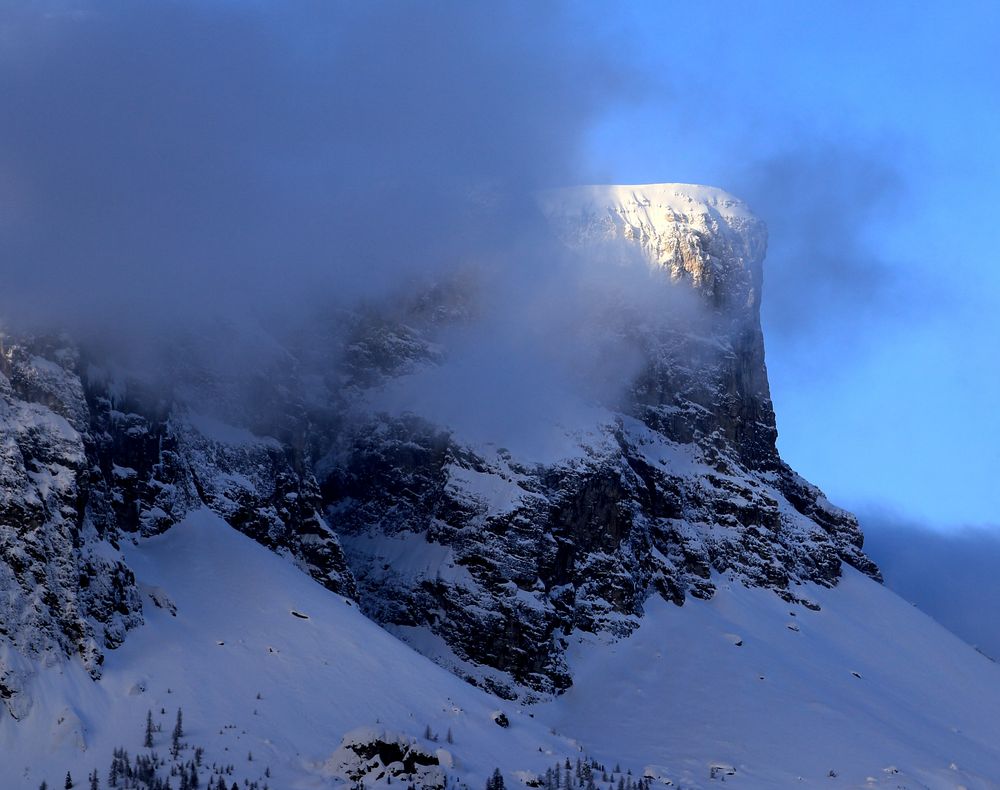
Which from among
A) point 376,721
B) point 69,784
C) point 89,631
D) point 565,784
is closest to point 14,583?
point 89,631

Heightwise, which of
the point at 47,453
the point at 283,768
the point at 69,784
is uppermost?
the point at 47,453

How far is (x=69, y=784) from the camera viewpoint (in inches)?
6791

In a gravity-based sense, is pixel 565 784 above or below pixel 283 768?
above

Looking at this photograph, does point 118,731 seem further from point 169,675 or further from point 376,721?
point 376,721

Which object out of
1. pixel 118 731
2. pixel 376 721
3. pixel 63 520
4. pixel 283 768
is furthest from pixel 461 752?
pixel 63 520

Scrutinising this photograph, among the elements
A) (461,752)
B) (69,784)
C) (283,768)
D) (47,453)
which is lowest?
(69,784)

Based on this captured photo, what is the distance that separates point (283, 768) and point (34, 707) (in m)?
25.7

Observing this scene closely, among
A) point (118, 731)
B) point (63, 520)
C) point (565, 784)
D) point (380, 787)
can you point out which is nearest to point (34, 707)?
point (118, 731)

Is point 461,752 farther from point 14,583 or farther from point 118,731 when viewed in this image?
point 14,583

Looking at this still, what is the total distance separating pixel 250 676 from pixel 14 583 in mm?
27262

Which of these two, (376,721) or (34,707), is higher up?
(376,721)

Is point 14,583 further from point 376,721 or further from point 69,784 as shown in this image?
point 376,721

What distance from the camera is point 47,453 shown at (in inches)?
7864

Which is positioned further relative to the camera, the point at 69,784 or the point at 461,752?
the point at 461,752
